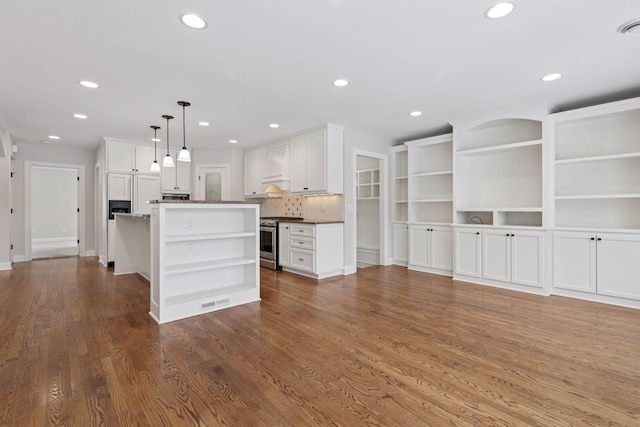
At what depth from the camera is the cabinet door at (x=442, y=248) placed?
17.0 ft

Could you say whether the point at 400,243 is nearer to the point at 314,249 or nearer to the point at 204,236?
the point at 314,249

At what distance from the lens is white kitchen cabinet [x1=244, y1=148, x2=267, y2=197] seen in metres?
6.59

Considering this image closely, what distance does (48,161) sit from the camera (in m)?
6.68

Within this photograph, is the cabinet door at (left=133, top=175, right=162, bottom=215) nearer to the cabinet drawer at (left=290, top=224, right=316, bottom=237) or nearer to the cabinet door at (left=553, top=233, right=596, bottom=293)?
the cabinet drawer at (left=290, top=224, right=316, bottom=237)

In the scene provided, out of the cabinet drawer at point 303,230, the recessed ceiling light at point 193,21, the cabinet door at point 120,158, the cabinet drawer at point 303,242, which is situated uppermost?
the recessed ceiling light at point 193,21

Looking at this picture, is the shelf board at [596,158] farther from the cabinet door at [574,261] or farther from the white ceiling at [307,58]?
the cabinet door at [574,261]

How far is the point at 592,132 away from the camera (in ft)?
13.3

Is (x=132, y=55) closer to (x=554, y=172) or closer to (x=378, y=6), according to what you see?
(x=378, y=6)

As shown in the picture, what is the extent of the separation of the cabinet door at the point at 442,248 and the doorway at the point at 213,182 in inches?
175

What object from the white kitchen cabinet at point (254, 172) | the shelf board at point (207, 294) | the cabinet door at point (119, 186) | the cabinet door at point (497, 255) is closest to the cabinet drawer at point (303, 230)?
the shelf board at point (207, 294)

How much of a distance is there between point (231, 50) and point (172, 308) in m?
2.51

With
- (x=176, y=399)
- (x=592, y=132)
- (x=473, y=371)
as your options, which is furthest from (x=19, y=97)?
(x=592, y=132)

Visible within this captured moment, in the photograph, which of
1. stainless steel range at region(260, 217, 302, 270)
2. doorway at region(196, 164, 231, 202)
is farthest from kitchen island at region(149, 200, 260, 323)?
doorway at region(196, 164, 231, 202)

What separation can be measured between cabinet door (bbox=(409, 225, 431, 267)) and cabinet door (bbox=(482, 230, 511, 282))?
1051 millimetres
